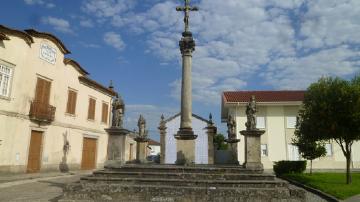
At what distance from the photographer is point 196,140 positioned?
109 feet

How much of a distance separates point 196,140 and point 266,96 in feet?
30.5

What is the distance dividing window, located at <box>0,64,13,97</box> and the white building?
58.2 ft

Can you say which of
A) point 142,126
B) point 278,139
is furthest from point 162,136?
point 142,126

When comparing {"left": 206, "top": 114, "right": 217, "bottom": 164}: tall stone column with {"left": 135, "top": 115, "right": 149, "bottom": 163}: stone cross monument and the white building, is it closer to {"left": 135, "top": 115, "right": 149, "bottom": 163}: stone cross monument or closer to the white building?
the white building

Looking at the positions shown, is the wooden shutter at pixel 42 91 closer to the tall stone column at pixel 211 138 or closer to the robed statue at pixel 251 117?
the robed statue at pixel 251 117

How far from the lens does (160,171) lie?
1248 cm

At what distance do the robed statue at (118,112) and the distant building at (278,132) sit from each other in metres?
19.9

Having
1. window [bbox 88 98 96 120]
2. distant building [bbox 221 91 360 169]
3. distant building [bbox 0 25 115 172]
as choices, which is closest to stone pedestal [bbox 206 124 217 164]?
distant building [bbox 221 91 360 169]

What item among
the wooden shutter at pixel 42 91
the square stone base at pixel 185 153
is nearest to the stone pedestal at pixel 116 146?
the square stone base at pixel 185 153

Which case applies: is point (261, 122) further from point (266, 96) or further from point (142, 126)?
point (142, 126)

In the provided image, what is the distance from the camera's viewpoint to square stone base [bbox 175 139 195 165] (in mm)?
15156

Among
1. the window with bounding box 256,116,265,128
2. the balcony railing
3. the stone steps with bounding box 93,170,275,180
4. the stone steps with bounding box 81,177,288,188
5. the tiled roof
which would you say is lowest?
the stone steps with bounding box 81,177,288,188

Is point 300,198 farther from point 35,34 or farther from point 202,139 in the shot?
point 202,139

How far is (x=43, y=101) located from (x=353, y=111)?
60.3 ft
